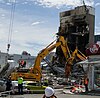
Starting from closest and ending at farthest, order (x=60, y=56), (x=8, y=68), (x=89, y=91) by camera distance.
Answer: (x=89, y=91) → (x=8, y=68) → (x=60, y=56)

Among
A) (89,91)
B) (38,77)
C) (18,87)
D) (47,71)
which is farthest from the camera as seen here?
(47,71)

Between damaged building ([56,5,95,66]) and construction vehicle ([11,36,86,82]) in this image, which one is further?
damaged building ([56,5,95,66])

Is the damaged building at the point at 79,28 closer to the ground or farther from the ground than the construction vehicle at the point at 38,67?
farther from the ground

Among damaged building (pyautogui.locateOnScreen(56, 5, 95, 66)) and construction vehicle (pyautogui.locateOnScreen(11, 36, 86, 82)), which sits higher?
damaged building (pyautogui.locateOnScreen(56, 5, 95, 66))

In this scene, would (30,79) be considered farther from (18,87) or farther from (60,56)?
(60,56)

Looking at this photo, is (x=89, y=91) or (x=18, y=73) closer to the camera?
(x=89, y=91)

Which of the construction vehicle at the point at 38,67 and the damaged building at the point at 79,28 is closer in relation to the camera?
the construction vehicle at the point at 38,67

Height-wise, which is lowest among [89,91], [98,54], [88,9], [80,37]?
[89,91]

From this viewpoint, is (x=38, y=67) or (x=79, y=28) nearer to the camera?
(x=38, y=67)

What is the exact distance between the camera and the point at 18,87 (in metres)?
29.5

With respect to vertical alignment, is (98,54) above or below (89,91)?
above

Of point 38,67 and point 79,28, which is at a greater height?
point 79,28

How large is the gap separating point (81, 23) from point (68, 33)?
5.48m

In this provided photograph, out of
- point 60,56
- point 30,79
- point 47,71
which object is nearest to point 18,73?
point 30,79
